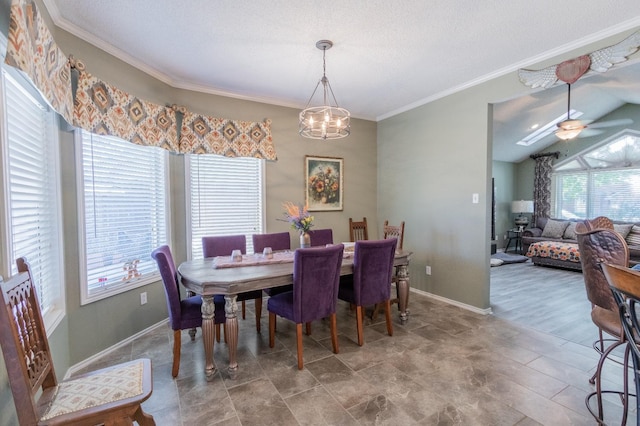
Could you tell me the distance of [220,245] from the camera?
10.9 ft

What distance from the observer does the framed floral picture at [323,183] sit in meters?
4.48

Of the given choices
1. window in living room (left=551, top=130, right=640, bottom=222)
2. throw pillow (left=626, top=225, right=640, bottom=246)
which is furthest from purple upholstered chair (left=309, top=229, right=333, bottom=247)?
window in living room (left=551, top=130, right=640, bottom=222)

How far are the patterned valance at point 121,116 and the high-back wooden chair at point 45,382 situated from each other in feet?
5.06

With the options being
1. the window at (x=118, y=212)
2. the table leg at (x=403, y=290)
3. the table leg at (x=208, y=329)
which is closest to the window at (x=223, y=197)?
the window at (x=118, y=212)

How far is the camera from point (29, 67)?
1549mm

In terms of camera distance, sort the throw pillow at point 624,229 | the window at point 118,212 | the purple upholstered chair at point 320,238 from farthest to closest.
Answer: the throw pillow at point 624,229, the purple upholstered chair at point 320,238, the window at point 118,212

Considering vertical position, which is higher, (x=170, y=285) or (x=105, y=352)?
(x=170, y=285)

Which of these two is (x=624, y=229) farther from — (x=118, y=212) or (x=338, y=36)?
(x=118, y=212)

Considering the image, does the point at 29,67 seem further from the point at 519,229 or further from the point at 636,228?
the point at 519,229

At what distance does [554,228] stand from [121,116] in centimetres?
824

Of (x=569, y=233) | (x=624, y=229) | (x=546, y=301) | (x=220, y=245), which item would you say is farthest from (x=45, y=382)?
(x=569, y=233)

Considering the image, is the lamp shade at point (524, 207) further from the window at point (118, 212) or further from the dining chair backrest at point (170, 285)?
the dining chair backrest at point (170, 285)

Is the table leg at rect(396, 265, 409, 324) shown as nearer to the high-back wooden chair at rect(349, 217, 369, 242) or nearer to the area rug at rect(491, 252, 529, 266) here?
the high-back wooden chair at rect(349, 217, 369, 242)

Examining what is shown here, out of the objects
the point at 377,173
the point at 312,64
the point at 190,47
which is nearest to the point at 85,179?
the point at 190,47
